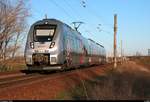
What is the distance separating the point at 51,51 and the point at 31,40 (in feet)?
5.77

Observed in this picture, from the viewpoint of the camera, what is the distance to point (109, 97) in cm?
1546

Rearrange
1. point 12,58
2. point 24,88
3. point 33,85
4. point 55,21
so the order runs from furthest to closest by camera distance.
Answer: point 12,58, point 55,21, point 33,85, point 24,88

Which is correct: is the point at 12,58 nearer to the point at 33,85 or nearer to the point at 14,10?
the point at 14,10

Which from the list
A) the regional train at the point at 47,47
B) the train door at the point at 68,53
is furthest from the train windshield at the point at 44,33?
the train door at the point at 68,53

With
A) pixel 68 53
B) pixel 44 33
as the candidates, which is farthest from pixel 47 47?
pixel 68 53

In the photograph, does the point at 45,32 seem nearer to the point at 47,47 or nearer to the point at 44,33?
the point at 44,33

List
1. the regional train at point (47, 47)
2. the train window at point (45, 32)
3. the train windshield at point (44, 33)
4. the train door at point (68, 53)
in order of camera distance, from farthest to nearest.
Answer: the train door at point (68, 53) < the train window at point (45, 32) < the train windshield at point (44, 33) < the regional train at point (47, 47)

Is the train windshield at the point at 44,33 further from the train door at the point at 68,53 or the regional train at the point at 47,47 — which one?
the train door at the point at 68,53

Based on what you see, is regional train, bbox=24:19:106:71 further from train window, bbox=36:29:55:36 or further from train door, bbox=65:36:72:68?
train door, bbox=65:36:72:68

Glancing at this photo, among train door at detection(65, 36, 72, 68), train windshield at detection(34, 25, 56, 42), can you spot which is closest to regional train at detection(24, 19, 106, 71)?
train windshield at detection(34, 25, 56, 42)

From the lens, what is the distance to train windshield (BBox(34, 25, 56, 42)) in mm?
23297

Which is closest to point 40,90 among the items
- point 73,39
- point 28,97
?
point 28,97

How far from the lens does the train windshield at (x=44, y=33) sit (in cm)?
2330

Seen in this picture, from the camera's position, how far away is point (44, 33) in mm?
23531
